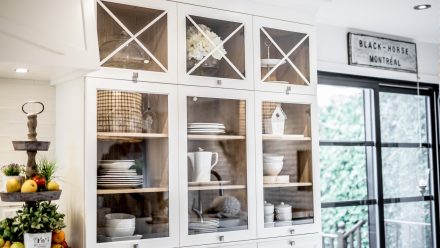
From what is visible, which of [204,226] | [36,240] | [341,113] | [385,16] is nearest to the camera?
[36,240]

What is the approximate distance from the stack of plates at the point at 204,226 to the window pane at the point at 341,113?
1466 mm

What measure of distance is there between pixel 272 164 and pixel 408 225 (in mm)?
2028

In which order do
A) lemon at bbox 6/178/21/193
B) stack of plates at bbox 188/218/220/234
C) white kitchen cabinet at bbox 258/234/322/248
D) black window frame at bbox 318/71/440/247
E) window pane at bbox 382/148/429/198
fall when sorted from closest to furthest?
1. lemon at bbox 6/178/21/193
2. stack of plates at bbox 188/218/220/234
3. white kitchen cabinet at bbox 258/234/322/248
4. black window frame at bbox 318/71/440/247
5. window pane at bbox 382/148/429/198

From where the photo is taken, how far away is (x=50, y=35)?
2279mm

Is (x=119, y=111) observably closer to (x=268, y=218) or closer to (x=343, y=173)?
(x=268, y=218)

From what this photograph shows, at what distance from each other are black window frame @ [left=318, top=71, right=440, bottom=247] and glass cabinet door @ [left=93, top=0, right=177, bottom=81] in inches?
63.4

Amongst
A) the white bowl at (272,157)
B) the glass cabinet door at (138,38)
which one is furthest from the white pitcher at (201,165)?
the glass cabinet door at (138,38)

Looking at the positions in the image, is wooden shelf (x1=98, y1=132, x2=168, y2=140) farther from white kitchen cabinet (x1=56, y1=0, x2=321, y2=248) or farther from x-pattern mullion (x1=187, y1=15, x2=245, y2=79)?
x-pattern mullion (x1=187, y1=15, x2=245, y2=79)

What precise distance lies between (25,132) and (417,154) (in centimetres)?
334

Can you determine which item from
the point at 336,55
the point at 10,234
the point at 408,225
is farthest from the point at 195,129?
the point at 408,225

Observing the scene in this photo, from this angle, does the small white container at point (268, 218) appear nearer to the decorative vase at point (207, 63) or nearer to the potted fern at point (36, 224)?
the decorative vase at point (207, 63)

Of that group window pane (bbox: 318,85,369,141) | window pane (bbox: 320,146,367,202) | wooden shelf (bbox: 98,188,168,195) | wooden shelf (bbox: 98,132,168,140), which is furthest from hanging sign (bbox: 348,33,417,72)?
wooden shelf (bbox: 98,188,168,195)

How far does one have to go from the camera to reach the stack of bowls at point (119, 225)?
8.24ft

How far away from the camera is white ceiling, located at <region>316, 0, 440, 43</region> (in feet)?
11.7
